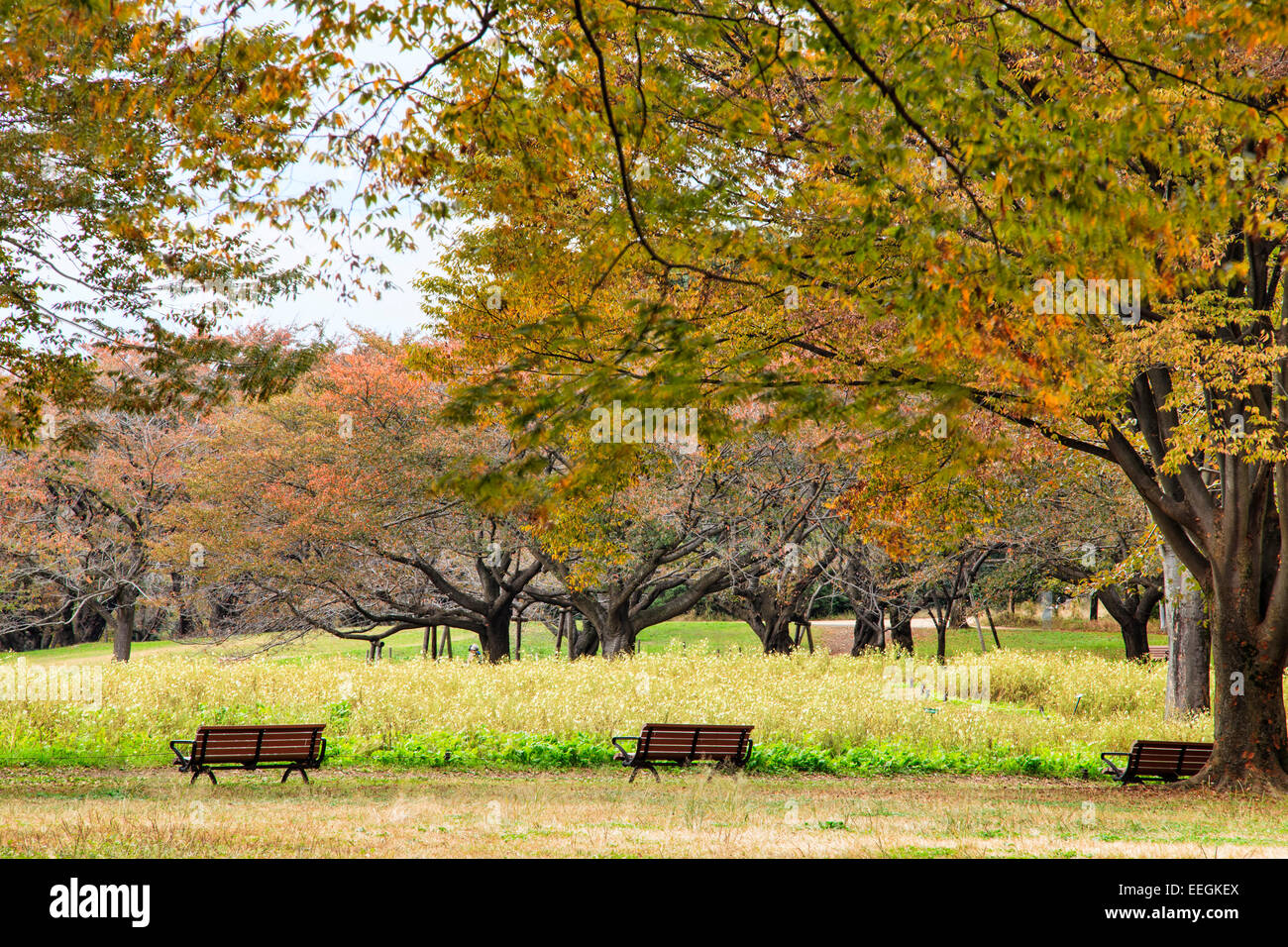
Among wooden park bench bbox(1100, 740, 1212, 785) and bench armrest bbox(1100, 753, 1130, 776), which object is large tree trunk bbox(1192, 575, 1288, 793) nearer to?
wooden park bench bbox(1100, 740, 1212, 785)

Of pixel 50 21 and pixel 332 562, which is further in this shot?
pixel 332 562

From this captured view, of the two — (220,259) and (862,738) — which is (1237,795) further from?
(220,259)

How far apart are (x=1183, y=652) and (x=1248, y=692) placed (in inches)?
184

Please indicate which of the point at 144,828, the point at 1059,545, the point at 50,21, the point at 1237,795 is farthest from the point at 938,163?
the point at 1059,545

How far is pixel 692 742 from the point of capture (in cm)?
1183

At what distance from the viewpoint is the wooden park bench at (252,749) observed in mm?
10859

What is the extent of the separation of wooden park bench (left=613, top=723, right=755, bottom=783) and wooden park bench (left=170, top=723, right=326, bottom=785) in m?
3.53

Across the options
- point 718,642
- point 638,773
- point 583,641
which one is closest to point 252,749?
point 638,773

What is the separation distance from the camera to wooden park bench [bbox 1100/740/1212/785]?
1189 centimetres

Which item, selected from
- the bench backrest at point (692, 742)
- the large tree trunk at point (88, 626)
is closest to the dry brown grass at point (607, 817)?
the bench backrest at point (692, 742)

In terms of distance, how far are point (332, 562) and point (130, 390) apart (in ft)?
36.3

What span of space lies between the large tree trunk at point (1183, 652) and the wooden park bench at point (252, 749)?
509 inches

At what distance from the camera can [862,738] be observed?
13.9 metres

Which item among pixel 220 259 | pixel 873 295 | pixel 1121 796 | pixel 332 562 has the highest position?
pixel 220 259
